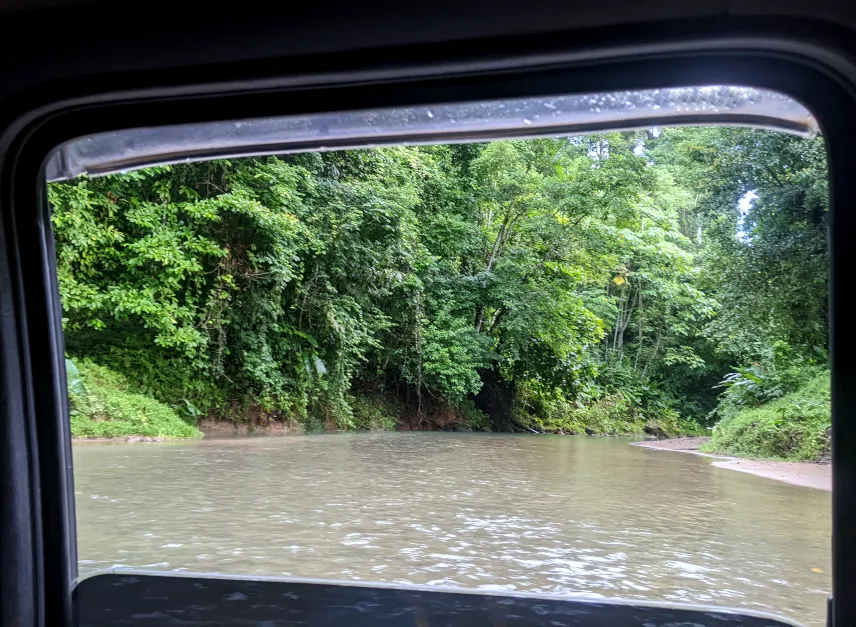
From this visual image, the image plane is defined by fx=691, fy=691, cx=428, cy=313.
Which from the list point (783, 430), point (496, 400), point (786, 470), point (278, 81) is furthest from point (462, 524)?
point (496, 400)

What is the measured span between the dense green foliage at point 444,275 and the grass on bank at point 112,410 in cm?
41

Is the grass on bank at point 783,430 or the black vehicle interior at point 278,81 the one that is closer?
the black vehicle interior at point 278,81

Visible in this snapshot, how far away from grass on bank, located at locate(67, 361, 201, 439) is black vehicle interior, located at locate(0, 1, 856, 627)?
912cm

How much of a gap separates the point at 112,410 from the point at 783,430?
1032 cm

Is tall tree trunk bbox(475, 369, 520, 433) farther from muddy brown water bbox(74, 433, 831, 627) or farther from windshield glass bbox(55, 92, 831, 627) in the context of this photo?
muddy brown water bbox(74, 433, 831, 627)

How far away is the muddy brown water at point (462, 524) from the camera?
3463 millimetres

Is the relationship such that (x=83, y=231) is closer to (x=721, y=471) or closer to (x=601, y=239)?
(x=721, y=471)

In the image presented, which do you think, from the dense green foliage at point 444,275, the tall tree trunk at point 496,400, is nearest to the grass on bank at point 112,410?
Answer: the dense green foliage at point 444,275

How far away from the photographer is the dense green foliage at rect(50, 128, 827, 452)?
10.3 metres

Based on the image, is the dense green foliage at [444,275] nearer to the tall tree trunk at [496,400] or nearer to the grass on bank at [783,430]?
the tall tree trunk at [496,400]

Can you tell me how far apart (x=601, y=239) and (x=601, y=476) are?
32.0ft

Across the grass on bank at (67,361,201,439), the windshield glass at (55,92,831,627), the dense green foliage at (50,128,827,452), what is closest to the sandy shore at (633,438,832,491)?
the windshield glass at (55,92,831,627)

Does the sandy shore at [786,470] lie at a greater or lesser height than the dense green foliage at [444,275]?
lesser

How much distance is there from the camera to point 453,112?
49.0 inches
